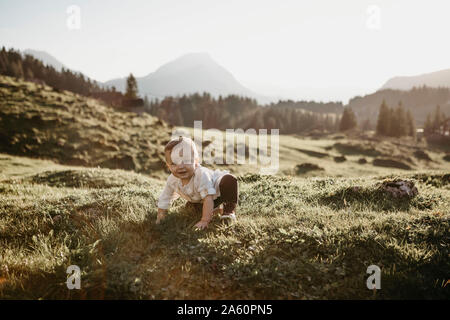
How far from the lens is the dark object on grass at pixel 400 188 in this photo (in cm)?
641

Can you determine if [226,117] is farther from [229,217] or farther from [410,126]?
[229,217]

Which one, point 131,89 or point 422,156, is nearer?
point 422,156

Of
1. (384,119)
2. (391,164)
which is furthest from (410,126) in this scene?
(391,164)

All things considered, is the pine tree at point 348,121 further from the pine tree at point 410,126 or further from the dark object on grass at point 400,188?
the dark object on grass at point 400,188

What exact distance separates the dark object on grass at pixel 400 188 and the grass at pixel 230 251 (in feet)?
0.94

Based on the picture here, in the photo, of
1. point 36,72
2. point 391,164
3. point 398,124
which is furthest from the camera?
point 36,72

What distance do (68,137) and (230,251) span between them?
25278 mm

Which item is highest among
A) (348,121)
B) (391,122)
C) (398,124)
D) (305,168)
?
(348,121)

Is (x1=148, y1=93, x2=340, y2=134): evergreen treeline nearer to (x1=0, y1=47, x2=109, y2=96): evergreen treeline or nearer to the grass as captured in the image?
(x1=0, y1=47, x2=109, y2=96): evergreen treeline

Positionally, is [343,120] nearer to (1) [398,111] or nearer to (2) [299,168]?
(1) [398,111]

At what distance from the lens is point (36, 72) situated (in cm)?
8675

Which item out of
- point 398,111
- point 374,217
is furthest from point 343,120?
point 374,217
